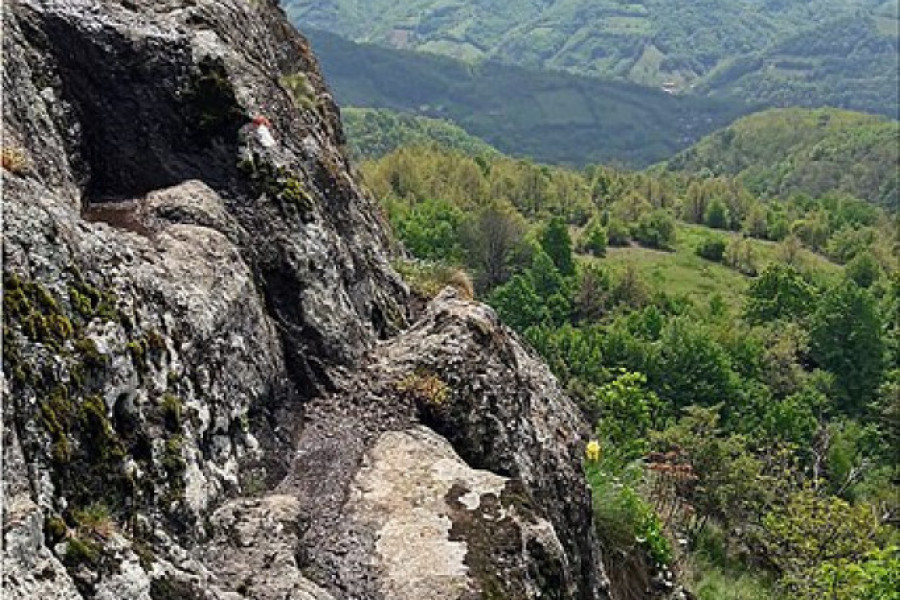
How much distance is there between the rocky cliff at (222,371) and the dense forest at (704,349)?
4.97 m

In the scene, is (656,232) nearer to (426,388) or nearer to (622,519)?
(622,519)

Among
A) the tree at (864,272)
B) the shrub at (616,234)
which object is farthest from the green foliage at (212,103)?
the shrub at (616,234)

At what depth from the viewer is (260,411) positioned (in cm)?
1419

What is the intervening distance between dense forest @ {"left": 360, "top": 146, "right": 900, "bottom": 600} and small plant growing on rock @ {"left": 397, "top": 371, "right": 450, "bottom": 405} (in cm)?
541

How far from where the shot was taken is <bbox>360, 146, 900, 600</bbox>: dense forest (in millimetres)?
29781

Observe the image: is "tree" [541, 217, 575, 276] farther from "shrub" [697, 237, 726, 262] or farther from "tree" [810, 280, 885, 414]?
"shrub" [697, 237, 726, 262]

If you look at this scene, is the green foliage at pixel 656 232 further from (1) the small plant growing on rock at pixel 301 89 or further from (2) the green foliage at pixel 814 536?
(1) the small plant growing on rock at pixel 301 89

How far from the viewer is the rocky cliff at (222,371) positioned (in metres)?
9.48

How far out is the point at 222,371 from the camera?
1327 centimetres

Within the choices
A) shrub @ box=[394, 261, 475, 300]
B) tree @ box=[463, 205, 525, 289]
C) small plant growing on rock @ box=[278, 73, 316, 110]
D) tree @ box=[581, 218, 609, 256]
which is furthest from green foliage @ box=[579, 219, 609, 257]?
small plant growing on rock @ box=[278, 73, 316, 110]

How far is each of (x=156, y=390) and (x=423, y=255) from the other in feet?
275

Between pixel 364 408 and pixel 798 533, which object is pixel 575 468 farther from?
pixel 798 533

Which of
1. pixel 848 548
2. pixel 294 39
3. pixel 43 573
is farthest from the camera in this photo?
pixel 848 548

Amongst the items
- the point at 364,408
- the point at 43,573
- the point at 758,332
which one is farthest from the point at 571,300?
the point at 43,573
